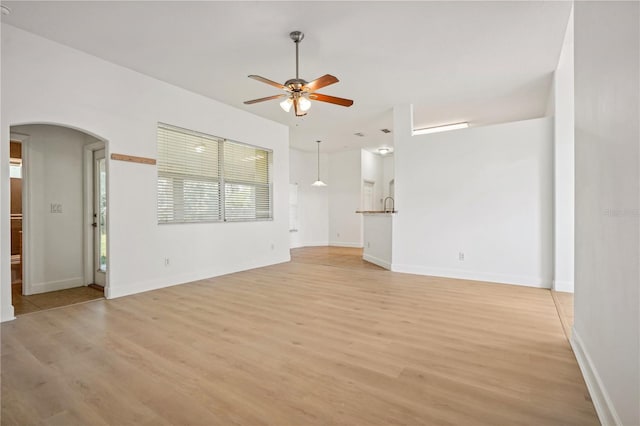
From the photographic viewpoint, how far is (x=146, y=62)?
13.4 feet

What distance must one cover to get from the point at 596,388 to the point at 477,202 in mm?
3725

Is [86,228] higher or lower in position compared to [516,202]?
lower

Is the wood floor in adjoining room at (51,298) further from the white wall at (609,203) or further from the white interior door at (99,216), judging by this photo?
the white wall at (609,203)

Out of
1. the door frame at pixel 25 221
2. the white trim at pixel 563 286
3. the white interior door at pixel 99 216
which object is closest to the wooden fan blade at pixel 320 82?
the white interior door at pixel 99 216

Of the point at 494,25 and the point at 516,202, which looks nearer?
the point at 494,25

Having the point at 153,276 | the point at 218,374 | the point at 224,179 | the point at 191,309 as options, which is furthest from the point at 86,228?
the point at 218,374

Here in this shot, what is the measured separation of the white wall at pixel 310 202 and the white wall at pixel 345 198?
Answer: 0.67 ft

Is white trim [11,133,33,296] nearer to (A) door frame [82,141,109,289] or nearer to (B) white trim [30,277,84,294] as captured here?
(B) white trim [30,277,84,294]

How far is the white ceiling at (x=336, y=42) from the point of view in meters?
3.04

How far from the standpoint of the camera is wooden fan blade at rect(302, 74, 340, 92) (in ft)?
10.4

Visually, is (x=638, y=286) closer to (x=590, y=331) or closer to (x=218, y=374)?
(x=590, y=331)

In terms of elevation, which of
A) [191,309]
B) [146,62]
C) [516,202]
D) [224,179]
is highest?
[146,62]

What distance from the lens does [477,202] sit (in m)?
5.16

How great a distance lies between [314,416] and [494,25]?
3935mm
